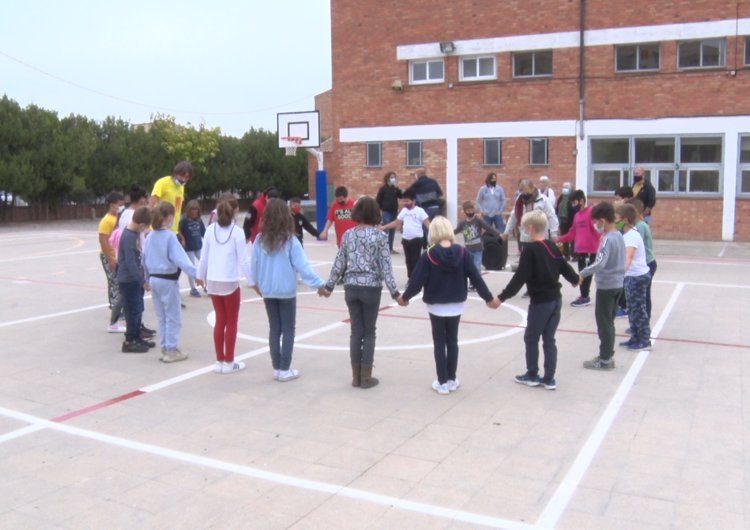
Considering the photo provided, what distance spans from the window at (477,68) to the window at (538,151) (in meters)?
2.62

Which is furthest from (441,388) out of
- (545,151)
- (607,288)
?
(545,151)

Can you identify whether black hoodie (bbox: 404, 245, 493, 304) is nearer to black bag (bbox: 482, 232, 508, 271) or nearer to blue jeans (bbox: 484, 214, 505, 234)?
black bag (bbox: 482, 232, 508, 271)

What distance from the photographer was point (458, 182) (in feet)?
81.1

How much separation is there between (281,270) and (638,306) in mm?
4120

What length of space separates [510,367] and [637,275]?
6.34 ft

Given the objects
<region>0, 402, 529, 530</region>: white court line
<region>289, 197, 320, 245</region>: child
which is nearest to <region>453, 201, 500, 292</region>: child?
<region>289, 197, 320, 245</region>: child

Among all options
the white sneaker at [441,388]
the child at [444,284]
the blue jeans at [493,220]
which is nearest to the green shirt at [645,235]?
the child at [444,284]

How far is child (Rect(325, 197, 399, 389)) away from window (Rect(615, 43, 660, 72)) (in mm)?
17801

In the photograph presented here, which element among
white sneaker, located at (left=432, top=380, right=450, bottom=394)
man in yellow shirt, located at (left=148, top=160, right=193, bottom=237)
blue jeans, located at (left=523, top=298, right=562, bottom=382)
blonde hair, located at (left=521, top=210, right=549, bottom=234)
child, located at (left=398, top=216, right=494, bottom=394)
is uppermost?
man in yellow shirt, located at (left=148, top=160, right=193, bottom=237)

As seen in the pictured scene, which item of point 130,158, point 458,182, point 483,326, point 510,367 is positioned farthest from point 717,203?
point 130,158

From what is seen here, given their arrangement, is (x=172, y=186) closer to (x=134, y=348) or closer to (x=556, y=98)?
(x=134, y=348)

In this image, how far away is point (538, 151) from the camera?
2342 cm

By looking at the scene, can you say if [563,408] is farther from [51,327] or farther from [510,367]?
[51,327]

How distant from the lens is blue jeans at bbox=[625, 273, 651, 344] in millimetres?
8445
